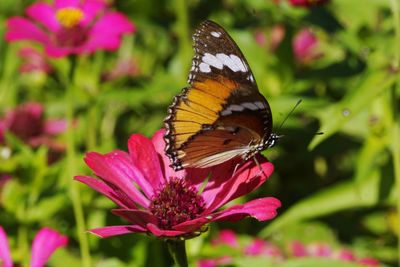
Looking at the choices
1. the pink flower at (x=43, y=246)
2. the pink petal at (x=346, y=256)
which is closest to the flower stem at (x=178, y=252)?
the pink flower at (x=43, y=246)

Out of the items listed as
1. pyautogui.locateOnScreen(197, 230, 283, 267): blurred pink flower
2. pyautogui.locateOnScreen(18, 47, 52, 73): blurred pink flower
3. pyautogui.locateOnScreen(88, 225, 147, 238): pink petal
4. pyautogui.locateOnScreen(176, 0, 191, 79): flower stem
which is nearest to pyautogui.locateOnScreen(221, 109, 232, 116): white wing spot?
pyautogui.locateOnScreen(88, 225, 147, 238): pink petal

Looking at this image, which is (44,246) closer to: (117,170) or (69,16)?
(117,170)

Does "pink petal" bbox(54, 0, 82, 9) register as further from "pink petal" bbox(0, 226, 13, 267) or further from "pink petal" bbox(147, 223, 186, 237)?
"pink petal" bbox(147, 223, 186, 237)

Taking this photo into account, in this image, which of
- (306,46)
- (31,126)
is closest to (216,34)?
(31,126)

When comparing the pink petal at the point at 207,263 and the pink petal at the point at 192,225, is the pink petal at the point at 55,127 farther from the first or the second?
the pink petal at the point at 192,225

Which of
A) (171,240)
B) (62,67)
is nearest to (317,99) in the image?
(62,67)

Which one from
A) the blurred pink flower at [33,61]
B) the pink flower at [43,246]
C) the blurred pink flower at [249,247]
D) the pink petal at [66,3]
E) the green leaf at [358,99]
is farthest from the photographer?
the blurred pink flower at [33,61]

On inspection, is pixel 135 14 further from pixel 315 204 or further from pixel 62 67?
pixel 315 204
